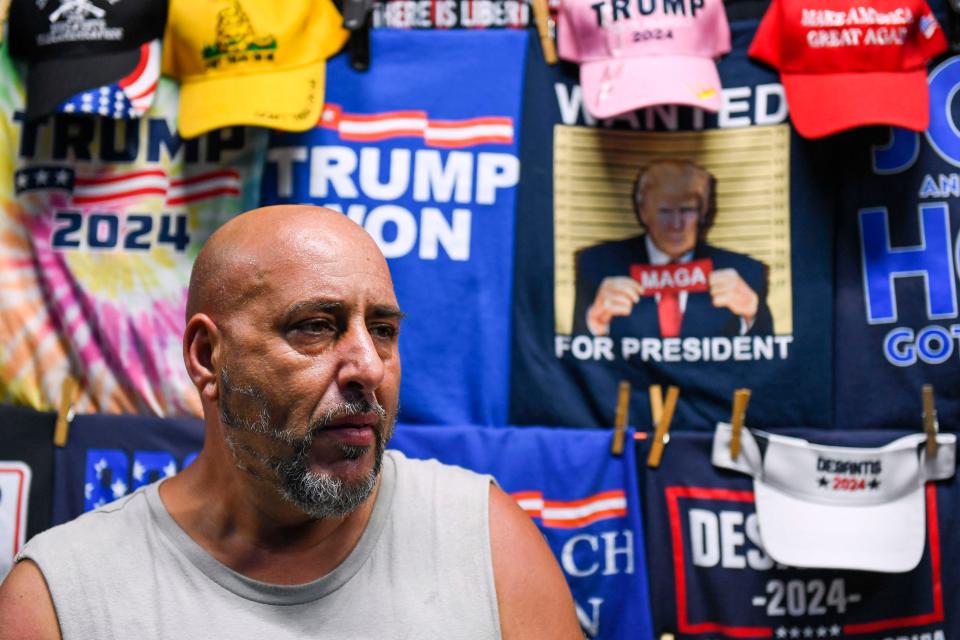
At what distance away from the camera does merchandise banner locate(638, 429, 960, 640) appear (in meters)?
2.15

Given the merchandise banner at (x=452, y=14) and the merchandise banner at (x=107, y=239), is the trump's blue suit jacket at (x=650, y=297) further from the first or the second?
the merchandise banner at (x=107, y=239)

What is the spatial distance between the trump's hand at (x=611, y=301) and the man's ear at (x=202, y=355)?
113cm

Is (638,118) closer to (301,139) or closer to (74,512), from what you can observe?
(301,139)

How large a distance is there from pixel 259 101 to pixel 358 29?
0.91 ft

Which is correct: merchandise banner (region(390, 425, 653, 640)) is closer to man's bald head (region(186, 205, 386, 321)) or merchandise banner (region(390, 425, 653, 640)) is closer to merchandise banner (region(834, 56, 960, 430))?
merchandise banner (region(834, 56, 960, 430))

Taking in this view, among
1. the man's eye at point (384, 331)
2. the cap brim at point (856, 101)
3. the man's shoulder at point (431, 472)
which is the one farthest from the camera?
the cap brim at point (856, 101)

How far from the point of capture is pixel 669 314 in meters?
2.24

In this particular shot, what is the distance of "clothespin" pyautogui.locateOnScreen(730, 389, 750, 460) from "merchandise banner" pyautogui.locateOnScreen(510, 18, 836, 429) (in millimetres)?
58

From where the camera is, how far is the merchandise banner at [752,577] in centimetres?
215

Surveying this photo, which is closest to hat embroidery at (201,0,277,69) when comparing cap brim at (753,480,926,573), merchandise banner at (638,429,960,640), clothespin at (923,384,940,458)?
merchandise banner at (638,429,960,640)

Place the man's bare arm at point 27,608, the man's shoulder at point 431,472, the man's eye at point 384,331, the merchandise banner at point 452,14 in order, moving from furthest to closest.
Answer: the merchandise banner at point 452,14
the man's shoulder at point 431,472
the man's eye at point 384,331
the man's bare arm at point 27,608

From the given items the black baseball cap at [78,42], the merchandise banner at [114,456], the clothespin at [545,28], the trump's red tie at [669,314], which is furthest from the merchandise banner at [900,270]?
the black baseball cap at [78,42]

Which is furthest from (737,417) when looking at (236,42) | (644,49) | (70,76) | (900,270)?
(70,76)

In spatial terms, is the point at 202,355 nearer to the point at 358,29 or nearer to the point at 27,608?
the point at 27,608
